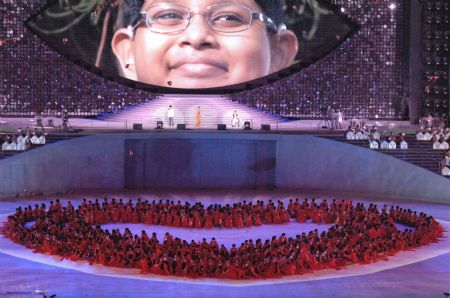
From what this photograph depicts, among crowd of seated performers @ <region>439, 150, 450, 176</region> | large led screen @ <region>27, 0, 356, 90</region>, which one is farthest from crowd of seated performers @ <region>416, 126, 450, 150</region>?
large led screen @ <region>27, 0, 356, 90</region>

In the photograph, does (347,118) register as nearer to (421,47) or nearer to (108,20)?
(421,47)

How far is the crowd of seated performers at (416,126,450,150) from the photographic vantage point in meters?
28.8

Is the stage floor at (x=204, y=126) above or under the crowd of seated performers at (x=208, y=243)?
A: above

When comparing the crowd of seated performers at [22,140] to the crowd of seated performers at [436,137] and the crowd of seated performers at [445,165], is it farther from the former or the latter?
the crowd of seated performers at [445,165]

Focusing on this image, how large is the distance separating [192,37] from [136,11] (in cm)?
286

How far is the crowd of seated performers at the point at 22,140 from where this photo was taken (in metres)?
27.7

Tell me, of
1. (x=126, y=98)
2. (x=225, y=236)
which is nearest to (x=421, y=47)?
(x=126, y=98)

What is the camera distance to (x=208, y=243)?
19875 mm

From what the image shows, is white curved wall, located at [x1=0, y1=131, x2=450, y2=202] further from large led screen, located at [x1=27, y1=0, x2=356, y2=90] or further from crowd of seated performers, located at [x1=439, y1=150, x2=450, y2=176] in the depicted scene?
large led screen, located at [x1=27, y1=0, x2=356, y2=90]

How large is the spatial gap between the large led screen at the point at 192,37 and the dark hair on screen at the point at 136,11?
0.04 meters

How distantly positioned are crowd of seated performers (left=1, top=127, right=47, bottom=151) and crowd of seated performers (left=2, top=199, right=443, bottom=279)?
5512mm

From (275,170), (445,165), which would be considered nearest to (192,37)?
(275,170)

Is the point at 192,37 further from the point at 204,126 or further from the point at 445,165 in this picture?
the point at 445,165

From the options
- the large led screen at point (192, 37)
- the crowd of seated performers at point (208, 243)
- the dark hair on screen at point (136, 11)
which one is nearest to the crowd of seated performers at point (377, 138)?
the crowd of seated performers at point (208, 243)
